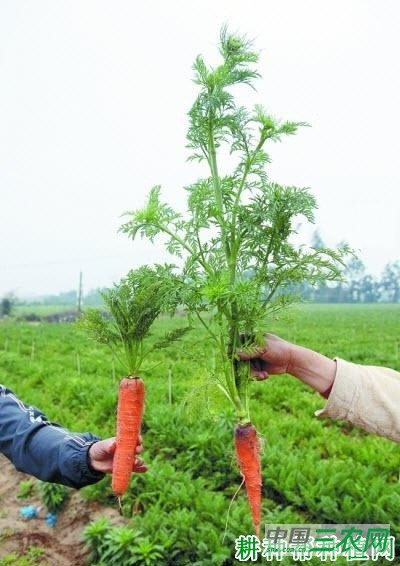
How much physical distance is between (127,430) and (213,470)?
272cm

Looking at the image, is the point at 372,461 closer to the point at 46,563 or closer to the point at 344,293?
the point at 46,563

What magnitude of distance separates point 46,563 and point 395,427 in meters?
3.05

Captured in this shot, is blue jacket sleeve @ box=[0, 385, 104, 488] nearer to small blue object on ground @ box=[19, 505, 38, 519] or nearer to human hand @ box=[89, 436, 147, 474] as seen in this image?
human hand @ box=[89, 436, 147, 474]

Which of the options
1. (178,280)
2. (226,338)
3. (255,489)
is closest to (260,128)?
Result: (178,280)

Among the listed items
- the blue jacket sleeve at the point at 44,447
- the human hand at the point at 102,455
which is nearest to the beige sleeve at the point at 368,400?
the human hand at the point at 102,455

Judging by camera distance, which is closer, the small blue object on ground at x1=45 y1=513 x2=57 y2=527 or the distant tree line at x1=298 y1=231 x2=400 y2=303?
the small blue object on ground at x1=45 y1=513 x2=57 y2=527

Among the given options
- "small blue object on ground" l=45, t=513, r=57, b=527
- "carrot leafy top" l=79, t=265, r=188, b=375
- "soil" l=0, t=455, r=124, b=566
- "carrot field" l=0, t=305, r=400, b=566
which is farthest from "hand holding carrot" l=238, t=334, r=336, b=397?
"small blue object on ground" l=45, t=513, r=57, b=527

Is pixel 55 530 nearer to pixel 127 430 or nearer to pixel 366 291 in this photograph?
pixel 127 430

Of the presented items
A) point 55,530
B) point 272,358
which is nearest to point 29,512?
point 55,530

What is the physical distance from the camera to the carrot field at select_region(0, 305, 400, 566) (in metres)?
3.87

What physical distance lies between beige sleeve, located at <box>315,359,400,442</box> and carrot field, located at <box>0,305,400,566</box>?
42 cm

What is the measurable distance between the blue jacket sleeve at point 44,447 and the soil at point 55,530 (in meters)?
2.03

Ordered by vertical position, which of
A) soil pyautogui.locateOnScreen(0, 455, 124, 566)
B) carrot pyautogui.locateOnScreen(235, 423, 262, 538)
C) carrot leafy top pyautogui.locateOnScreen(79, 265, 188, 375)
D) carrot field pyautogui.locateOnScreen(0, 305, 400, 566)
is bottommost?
soil pyautogui.locateOnScreen(0, 455, 124, 566)

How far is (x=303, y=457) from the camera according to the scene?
5.18 m
